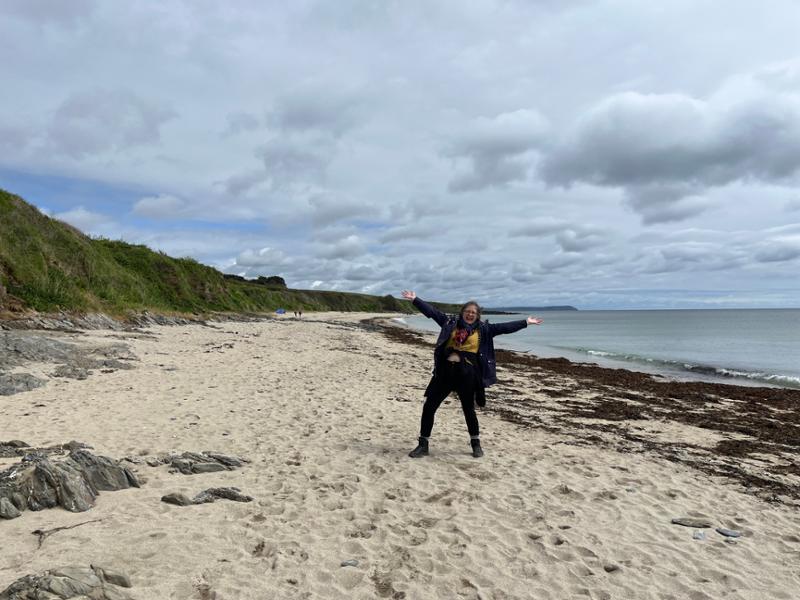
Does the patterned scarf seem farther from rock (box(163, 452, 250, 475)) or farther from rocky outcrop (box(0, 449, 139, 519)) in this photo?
rocky outcrop (box(0, 449, 139, 519))

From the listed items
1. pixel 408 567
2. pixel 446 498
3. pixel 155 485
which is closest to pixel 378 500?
pixel 446 498

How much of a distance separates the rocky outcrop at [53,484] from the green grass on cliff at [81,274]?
16906 millimetres

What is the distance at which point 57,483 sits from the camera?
17.0 feet

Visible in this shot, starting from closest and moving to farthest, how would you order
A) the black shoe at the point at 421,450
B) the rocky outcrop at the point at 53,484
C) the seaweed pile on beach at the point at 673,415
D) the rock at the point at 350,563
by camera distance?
the rock at the point at 350,563 → the rocky outcrop at the point at 53,484 → the black shoe at the point at 421,450 → the seaweed pile on beach at the point at 673,415

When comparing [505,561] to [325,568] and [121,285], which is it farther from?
[121,285]

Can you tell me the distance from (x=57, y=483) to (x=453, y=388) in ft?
16.8

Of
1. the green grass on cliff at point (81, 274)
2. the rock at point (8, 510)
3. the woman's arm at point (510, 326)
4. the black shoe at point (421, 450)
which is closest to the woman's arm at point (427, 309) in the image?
the woman's arm at point (510, 326)

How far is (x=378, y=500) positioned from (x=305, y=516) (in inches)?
38.2

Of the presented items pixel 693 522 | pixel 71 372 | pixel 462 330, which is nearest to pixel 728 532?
pixel 693 522

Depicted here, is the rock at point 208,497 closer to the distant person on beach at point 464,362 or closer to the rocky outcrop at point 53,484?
the rocky outcrop at point 53,484

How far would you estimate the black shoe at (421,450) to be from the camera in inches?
303

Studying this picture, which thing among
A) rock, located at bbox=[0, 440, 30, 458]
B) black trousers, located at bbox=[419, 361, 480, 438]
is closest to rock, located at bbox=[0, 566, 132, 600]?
rock, located at bbox=[0, 440, 30, 458]

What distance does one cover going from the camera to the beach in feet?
13.9

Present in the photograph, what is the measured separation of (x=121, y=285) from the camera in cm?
3294
